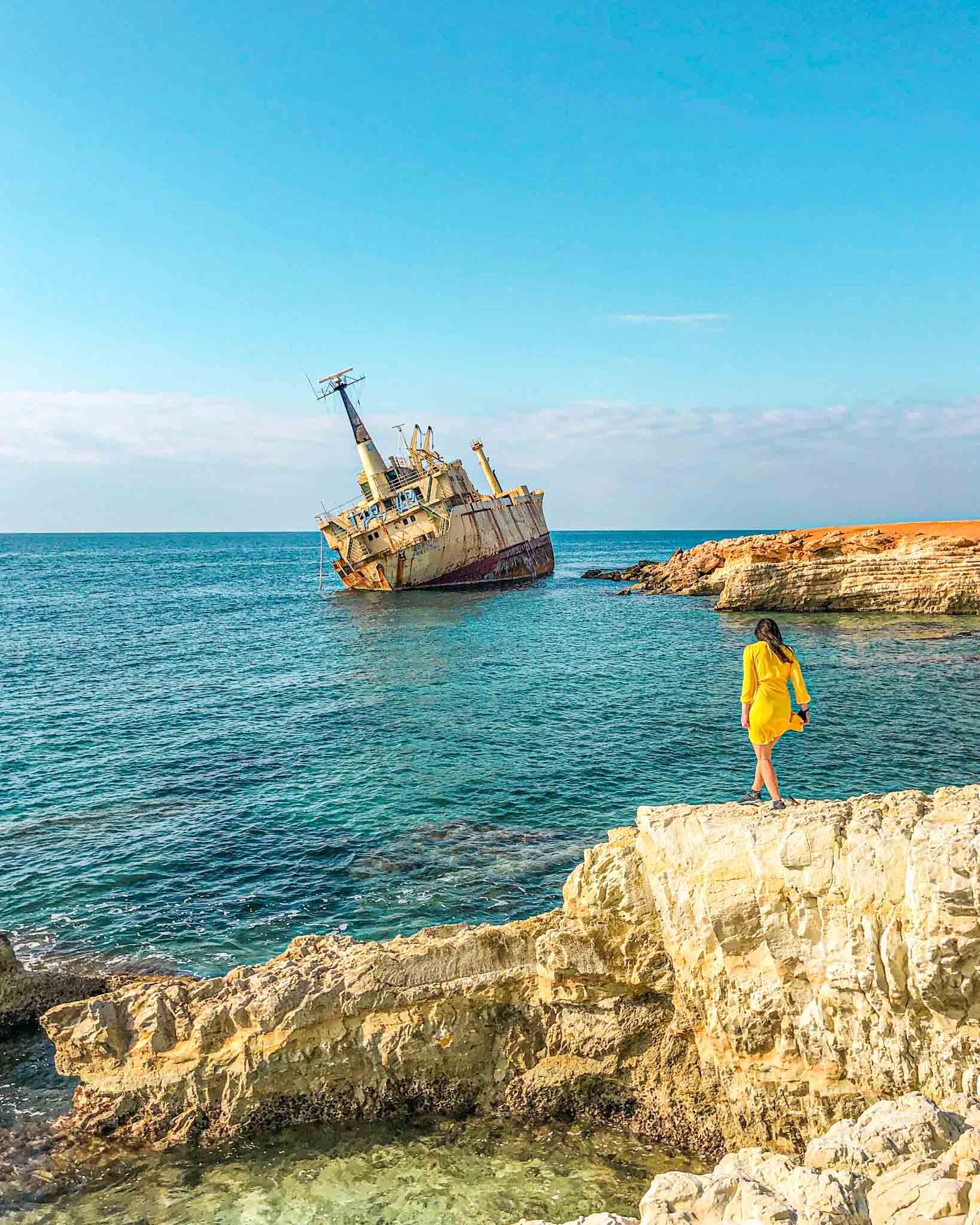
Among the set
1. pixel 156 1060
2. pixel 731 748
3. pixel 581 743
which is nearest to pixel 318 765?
pixel 581 743

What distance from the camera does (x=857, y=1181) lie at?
4434 millimetres

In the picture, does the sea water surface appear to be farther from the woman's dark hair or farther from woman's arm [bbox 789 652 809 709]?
the woman's dark hair

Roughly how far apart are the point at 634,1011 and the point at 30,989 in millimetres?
6805

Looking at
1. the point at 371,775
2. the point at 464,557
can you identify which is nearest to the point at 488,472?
the point at 464,557

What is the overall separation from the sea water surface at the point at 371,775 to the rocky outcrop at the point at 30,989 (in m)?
0.37

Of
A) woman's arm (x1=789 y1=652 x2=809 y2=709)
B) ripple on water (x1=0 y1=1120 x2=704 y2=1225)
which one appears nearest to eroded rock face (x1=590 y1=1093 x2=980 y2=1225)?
ripple on water (x1=0 y1=1120 x2=704 y2=1225)

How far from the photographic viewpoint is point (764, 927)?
20.6 feet

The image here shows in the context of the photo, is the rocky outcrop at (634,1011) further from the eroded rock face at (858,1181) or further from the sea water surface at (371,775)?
the eroded rock face at (858,1181)

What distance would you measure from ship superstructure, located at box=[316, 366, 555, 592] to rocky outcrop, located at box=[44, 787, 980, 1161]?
43.1 metres

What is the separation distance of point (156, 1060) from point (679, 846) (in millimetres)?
5257

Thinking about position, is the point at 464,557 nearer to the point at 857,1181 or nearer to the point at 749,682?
the point at 749,682

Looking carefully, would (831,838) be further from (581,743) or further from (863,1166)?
(581,743)

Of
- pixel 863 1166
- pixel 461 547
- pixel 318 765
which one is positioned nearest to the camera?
pixel 863 1166

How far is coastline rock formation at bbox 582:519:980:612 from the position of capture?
36.8 metres
